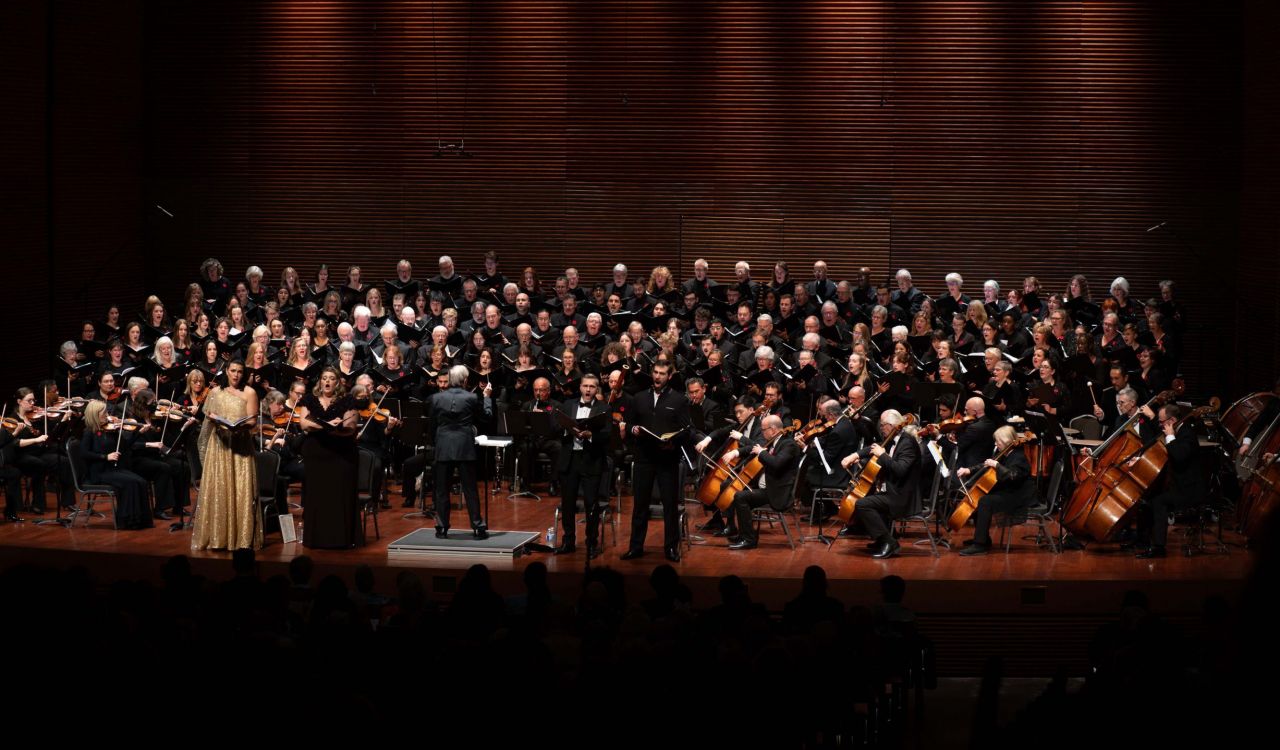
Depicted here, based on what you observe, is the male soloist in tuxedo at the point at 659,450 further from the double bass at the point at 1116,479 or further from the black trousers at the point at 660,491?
the double bass at the point at 1116,479

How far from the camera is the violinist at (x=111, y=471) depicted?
32.2 feet

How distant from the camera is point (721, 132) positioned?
49.9 ft

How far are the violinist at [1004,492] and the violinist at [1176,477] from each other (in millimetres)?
869

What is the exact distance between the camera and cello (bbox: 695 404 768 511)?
9484mm

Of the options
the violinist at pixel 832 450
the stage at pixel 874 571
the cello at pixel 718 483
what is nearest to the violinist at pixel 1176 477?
the stage at pixel 874 571

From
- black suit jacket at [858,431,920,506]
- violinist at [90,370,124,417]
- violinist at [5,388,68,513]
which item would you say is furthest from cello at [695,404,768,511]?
violinist at [5,388,68,513]

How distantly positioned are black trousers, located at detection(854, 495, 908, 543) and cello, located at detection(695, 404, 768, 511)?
967mm

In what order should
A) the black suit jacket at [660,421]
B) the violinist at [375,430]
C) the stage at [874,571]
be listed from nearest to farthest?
the stage at [874,571] < the black suit jacket at [660,421] < the violinist at [375,430]

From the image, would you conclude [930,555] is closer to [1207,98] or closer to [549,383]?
[549,383]

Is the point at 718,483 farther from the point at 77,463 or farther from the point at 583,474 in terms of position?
the point at 77,463

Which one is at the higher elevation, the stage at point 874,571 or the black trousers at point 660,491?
the black trousers at point 660,491

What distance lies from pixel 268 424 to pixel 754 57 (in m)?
7.69

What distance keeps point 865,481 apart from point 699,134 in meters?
6.99

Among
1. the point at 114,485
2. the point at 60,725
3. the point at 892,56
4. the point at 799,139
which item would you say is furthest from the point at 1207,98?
the point at 60,725
